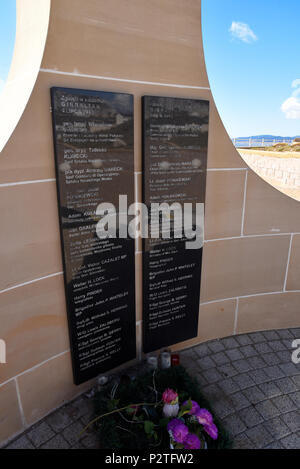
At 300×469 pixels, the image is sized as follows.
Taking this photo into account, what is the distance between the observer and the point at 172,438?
2850 mm

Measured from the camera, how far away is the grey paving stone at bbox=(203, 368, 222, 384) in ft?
12.9

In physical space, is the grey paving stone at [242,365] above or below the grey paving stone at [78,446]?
above

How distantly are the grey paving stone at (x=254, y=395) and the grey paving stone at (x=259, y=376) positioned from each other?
0.12m

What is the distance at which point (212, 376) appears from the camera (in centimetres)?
399

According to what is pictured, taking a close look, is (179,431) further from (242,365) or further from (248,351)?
(248,351)

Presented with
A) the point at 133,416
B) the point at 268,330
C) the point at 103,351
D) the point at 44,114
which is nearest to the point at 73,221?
the point at 44,114

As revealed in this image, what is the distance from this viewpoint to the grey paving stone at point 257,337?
4684 mm

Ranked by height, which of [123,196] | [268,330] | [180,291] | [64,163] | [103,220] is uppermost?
[64,163]

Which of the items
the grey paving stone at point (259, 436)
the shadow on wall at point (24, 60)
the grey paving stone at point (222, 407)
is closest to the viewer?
the shadow on wall at point (24, 60)

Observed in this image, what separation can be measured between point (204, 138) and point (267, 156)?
57.8 ft

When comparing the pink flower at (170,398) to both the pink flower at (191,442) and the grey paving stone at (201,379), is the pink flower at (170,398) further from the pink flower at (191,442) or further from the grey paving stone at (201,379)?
the grey paving stone at (201,379)

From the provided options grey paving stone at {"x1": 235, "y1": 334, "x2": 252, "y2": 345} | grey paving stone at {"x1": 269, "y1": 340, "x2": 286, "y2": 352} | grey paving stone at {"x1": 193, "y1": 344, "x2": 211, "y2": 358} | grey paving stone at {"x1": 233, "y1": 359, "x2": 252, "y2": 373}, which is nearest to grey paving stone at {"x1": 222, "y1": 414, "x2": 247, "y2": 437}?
grey paving stone at {"x1": 233, "y1": 359, "x2": 252, "y2": 373}

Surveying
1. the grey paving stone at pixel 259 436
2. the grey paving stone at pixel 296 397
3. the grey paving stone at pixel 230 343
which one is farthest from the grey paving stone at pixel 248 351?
the grey paving stone at pixel 259 436

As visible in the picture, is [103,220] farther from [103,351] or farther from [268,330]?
[268,330]
